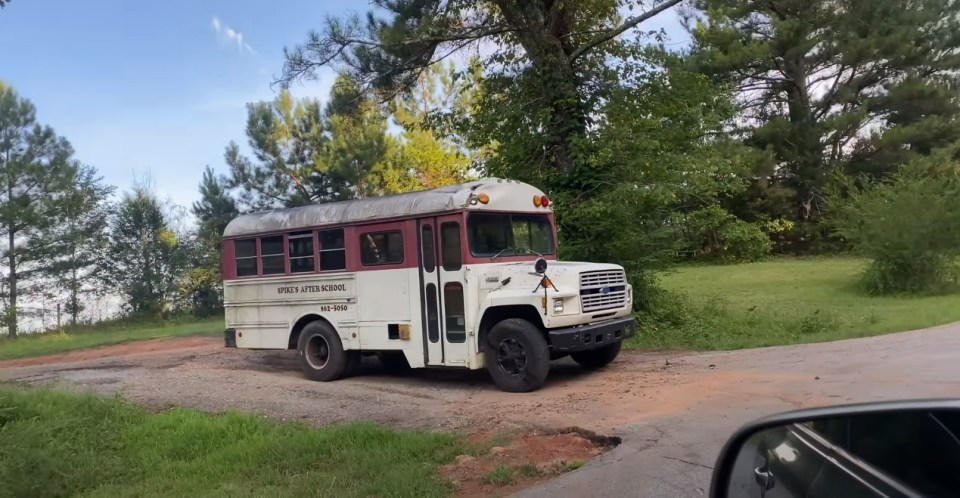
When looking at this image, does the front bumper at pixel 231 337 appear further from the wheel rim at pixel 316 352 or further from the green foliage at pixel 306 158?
the green foliage at pixel 306 158

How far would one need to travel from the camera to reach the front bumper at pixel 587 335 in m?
9.73

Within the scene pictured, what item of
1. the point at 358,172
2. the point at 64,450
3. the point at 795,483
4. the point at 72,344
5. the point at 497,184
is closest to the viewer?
the point at 795,483

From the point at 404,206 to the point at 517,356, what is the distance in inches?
107

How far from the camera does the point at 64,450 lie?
23.9ft

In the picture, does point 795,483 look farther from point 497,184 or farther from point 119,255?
point 119,255

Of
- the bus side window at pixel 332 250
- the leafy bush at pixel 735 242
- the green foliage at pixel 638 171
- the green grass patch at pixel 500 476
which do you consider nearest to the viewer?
the green grass patch at pixel 500 476

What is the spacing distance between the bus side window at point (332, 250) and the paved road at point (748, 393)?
17.4ft

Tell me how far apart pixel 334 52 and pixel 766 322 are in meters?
10.4

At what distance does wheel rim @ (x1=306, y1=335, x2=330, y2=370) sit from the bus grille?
14.6 ft

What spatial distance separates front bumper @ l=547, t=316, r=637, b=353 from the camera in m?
9.73

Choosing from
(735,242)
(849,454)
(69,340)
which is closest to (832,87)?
(735,242)

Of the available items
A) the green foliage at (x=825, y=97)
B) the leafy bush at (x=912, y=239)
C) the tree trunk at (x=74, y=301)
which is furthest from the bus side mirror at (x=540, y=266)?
the tree trunk at (x=74, y=301)

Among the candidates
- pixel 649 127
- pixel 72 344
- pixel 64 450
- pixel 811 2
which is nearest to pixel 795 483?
pixel 64 450

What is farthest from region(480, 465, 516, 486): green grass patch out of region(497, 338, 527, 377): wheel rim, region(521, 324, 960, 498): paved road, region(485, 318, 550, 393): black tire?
region(497, 338, 527, 377): wheel rim
